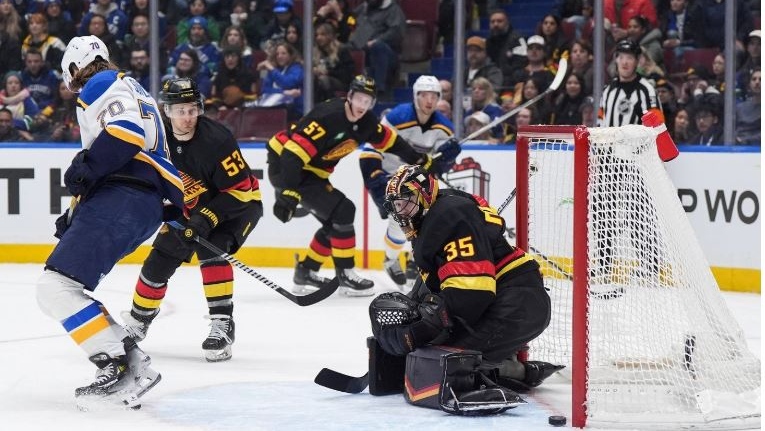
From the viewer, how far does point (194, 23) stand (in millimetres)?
8633

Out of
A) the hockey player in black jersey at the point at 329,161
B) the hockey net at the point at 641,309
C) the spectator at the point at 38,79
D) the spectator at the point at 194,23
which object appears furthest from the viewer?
the spectator at the point at 38,79

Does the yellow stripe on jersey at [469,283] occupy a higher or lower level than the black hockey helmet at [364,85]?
lower

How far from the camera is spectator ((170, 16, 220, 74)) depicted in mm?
8633

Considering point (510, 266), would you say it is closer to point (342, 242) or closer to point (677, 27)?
point (342, 242)

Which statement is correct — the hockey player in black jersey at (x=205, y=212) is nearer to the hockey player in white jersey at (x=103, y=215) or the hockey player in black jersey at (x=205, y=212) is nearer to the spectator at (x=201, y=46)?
the hockey player in white jersey at (x=103, y=215)

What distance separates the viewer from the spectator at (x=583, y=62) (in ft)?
25.8

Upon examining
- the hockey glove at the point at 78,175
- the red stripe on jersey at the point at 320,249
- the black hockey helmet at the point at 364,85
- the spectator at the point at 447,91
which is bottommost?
the red stripe on jersey at the point at 320,249

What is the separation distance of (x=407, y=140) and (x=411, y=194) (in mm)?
3362

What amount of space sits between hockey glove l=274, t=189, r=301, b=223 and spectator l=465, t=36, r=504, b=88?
1778 mm

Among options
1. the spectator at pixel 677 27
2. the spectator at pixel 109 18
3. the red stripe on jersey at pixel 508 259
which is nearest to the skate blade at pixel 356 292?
the spectator at pixel 677 27

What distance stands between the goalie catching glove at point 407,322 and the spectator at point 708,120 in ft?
12.1

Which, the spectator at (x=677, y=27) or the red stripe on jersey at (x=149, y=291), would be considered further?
the spectator at (x=677, y=27)

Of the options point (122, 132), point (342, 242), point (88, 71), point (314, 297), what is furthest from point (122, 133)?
point (342, 242)

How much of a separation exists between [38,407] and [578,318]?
5.52ft
